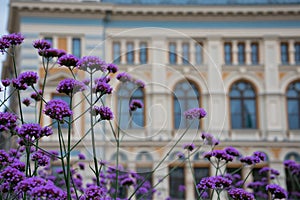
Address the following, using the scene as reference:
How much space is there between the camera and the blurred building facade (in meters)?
25.1

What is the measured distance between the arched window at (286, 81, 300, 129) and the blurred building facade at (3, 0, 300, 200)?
0.04 m

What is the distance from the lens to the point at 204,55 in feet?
85.4

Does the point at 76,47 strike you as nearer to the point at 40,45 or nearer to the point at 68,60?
the point at 40,45

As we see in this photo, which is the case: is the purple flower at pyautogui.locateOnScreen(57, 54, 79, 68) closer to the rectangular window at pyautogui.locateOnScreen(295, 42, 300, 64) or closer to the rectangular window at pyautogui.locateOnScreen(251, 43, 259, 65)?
the rectangular window at pyautogui.locateOnScreen(251, 43, 259, 65)

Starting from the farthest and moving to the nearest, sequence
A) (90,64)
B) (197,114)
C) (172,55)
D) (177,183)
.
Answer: (172,55) → (177,183) → (197,114) → (90,64)

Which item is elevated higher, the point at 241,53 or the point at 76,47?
the point at 76,47

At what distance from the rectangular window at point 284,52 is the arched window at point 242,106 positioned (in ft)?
6.55

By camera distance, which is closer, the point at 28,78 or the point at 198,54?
the point at 28,78

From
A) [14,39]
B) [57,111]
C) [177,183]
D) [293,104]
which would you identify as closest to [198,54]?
[293,104]

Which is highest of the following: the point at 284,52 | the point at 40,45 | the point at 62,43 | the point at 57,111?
the point at 62,43

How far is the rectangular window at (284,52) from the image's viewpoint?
26.0 metres

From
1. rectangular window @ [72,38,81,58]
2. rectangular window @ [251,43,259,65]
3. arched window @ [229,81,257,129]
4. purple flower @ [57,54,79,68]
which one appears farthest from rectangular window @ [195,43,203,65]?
purple flower @ [57,54,79,68]

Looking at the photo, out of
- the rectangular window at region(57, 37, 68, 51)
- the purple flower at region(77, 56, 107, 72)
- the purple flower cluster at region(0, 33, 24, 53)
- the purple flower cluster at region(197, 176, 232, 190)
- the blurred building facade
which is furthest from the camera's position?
the rectangular window at region(57, 37, 68, 51)

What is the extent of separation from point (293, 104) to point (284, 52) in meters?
2.48
